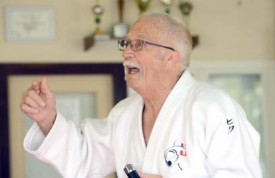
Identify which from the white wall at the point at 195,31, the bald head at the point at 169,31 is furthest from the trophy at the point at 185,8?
the bald head at the point at 169,31

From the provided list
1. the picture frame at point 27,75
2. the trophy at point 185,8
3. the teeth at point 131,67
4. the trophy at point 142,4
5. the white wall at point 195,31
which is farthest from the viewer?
the trophy at point 185,8

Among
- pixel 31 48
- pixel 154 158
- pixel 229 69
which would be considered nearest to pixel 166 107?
pixel 154 158

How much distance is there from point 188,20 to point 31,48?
1211 mm

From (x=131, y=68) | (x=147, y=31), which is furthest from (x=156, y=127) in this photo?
(x=147, y=31)

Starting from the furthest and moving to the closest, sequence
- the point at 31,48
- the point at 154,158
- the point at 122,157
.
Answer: the point at 31,48, the point at 122,157, the point at 154,158

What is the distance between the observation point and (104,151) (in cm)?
209

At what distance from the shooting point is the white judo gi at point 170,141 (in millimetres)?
1760

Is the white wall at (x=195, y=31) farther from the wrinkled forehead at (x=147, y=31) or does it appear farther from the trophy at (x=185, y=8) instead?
the wrinkled forehead at (x=147, y=31)

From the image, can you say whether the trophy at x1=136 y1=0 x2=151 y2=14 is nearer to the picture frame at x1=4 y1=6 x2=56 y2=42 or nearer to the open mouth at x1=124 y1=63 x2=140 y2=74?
the picture frame at x1=4 y1=6 x2=56 y2=42

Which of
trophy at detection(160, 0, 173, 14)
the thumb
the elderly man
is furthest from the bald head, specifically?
trophy at detection(160, 0, 173, 14)

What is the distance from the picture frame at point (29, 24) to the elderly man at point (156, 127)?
2.42m

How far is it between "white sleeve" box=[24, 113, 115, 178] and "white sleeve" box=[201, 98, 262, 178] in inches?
17.0

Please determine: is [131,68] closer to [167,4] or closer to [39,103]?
[39,103]

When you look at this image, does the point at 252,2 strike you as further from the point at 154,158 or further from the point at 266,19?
the point at 154,158
